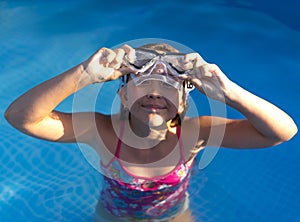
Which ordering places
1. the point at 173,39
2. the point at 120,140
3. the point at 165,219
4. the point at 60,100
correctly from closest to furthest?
the point at 60,100 → the point at 120,140 → the point at 165,219 → the point at 173,39

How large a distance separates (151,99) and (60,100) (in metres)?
0.28

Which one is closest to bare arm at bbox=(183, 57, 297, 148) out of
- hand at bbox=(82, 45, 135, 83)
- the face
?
the face

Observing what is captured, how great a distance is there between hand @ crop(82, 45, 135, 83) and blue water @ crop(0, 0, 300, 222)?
1024mm

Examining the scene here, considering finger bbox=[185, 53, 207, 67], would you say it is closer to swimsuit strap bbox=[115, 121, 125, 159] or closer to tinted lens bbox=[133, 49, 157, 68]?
tinted lens bbox=[133, 49, 157, 68]

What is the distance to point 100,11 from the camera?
335 centimetres

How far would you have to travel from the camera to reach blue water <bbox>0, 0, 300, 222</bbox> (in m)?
2.27

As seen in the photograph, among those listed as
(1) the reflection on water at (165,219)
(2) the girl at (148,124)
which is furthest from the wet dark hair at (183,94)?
(1) the reflection on water at (165,219)

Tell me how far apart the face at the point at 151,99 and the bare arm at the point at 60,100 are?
→ 0.40 ft

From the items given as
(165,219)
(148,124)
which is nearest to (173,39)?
(165,219)

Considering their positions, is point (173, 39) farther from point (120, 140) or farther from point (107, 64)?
point (107, 64)

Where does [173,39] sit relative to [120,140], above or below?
above

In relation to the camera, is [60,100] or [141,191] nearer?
[60,100]

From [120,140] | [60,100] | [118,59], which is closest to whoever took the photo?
[118,59]

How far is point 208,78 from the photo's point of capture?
1391mm
